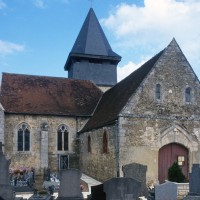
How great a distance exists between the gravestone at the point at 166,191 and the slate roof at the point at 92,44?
2206 cm

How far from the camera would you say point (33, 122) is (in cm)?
2452

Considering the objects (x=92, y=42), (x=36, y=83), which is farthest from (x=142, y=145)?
(x=92, y=42)

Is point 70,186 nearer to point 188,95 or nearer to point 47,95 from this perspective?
point 188,95

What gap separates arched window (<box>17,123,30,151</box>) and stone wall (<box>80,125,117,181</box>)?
12.3ft

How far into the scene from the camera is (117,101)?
21375 millimetres

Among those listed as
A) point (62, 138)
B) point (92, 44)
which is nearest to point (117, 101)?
point (62, 138)

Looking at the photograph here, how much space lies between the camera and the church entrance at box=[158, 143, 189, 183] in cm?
1944

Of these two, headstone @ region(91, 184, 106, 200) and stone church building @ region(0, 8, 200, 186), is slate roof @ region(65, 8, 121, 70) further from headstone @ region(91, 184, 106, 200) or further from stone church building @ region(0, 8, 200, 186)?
headstone @ region(91, 184, 106, 200)

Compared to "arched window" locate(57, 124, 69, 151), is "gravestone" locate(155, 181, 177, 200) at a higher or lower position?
lower

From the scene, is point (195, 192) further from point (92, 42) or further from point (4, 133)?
point (92, 42)

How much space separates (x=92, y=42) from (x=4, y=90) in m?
11.7

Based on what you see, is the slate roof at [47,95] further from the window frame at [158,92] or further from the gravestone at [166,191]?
the gravestone at [166,191]

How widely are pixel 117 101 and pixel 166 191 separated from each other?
9.50 metres

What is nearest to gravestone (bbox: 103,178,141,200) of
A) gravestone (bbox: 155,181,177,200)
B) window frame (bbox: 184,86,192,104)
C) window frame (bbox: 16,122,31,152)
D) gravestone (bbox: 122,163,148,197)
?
gravestone (bbox: 155,181,177,200)
